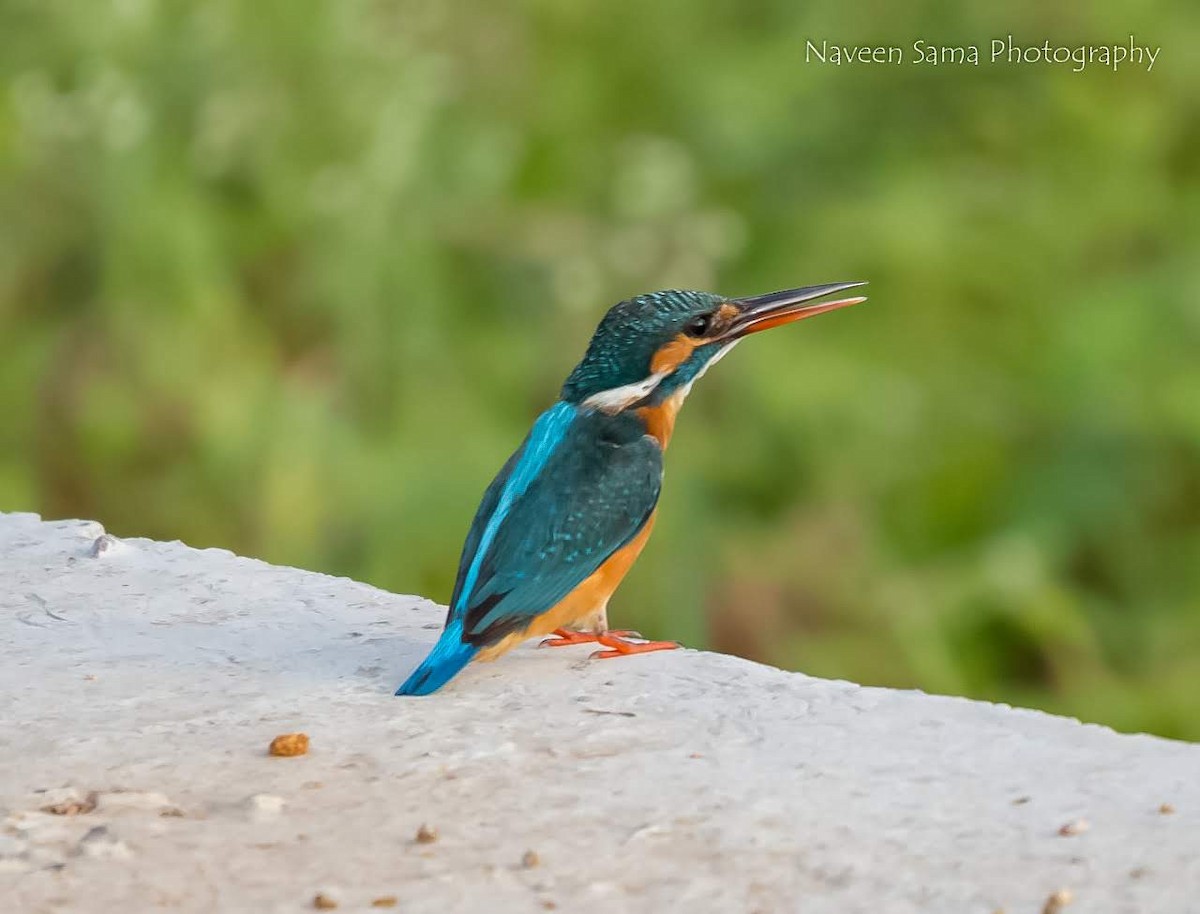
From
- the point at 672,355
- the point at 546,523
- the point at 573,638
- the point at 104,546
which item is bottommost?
the point at 573,638

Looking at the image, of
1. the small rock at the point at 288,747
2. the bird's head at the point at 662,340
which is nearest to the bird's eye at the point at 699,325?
the bird's head at the point at 662,340

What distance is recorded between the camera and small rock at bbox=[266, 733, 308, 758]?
9.68ft

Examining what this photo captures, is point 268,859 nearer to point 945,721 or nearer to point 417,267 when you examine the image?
point 945,721

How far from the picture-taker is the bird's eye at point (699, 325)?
3.72 meters

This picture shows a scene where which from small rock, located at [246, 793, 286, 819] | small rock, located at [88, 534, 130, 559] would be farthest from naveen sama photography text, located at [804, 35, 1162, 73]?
small rock, located at [246, 793, 286, 819]

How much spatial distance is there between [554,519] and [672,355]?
0.44 m

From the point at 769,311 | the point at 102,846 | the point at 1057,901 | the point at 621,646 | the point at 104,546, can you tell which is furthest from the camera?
the point at 104,546

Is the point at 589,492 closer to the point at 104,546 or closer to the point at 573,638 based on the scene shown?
the point at 573,638

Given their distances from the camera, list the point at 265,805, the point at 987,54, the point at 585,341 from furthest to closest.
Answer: the point at 987,54 < the point at 585,341 < the point at 265,805

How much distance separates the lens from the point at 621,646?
11.7 ft

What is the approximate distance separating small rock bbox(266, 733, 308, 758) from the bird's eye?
→ 46.3 inches

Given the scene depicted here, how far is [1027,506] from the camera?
19.1 feet

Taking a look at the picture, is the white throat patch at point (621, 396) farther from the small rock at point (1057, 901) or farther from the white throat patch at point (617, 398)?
the small rock at point (1057, 901)

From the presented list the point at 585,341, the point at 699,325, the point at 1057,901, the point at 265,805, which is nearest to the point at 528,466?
the point at 699,325
